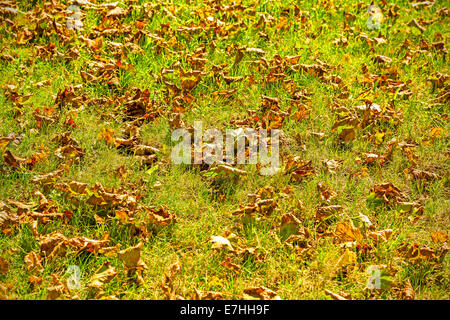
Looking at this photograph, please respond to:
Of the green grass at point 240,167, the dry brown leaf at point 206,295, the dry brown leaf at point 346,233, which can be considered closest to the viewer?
the dry brown leaf at point 206,295

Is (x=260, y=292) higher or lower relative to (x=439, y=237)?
lower

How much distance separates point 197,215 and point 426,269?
131cm

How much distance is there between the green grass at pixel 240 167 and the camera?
99.1 inches

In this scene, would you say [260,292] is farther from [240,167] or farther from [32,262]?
[32,262]

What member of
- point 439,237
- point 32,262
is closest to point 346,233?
point 439,237

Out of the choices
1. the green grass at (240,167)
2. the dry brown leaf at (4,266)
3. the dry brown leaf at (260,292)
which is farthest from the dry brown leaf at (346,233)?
the dry brown leaf at (4,266)

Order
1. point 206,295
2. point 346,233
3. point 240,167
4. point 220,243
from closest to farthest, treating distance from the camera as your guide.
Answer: point 206,295, point 220,243, point 346,233, point 240,167

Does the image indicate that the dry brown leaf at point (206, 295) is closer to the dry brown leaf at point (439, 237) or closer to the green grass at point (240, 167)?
the green grass at point (240, 167)

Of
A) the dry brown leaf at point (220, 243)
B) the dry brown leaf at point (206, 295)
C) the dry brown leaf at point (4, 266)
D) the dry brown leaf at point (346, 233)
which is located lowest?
the dry brown leaf at point (206, 295)

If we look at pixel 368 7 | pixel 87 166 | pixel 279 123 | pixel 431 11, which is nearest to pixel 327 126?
pixel 279 123

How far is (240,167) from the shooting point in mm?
3158

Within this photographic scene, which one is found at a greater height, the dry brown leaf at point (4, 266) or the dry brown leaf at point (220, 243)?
the dry brown leaf at point (220, 243)

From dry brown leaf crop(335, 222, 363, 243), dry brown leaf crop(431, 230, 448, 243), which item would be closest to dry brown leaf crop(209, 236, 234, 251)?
dry brown leaf crop(335, 222, 363, 243)
